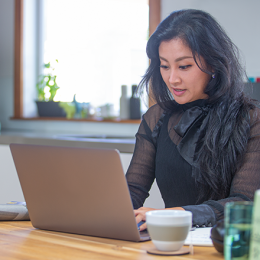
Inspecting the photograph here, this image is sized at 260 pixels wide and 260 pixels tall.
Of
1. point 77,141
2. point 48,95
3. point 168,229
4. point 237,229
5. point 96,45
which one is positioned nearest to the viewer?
point 237,229

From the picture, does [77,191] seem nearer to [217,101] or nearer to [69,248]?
[69,248]

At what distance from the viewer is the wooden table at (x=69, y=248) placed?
77 centimetres

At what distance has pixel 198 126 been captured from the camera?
1430 millimetres

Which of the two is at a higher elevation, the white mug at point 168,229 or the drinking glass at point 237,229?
the drinking glass at point 237,229

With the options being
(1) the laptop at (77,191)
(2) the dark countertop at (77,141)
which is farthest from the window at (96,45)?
(1) the laptop at (77,191)

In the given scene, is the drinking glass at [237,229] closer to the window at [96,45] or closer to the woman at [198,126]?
the woman at [198,126]

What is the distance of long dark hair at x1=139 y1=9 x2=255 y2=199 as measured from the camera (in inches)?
50.9

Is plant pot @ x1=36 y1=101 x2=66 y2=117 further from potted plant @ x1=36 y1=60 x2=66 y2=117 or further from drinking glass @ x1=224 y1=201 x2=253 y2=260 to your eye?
drinking glass @ x1=224 y1=201 x2=253 y2=260

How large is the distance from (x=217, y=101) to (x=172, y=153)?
0.80 ft

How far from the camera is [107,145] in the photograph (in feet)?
6.91

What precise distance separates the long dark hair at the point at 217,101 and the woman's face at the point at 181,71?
0.8 inches

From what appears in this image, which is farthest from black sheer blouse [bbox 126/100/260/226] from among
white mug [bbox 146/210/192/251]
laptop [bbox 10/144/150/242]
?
white mug [bbox 146/210/192/251]

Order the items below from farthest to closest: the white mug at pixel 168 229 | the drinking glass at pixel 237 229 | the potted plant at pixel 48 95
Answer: the potted plant at pixel 48 95
the white mug at pixel 168 229
the drinking glass at pixel 237 229

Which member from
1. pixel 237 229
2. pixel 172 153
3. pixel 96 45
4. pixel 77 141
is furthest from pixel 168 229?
pixel 96 45
